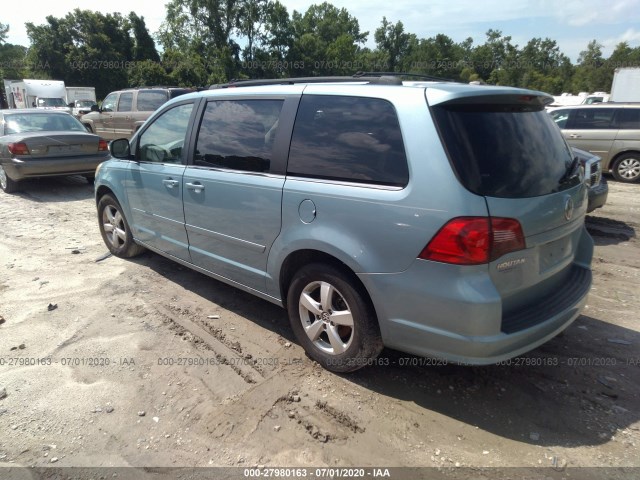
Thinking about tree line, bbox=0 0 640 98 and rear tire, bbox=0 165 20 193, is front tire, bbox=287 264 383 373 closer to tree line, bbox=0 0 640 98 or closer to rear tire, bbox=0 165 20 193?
rear tire, bbox=0 165 20 193

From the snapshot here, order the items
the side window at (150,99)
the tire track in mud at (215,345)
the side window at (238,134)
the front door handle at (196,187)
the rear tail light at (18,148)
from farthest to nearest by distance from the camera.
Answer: the side window at (150,99), the rear tail light at (18,148), the front door handle at (196,187), the side window at (238,134), the tire track in mud at (215,345)

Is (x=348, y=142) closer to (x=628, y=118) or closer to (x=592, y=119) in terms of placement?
(x=592, y=119)

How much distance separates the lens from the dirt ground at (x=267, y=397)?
246 cm

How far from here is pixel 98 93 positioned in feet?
158

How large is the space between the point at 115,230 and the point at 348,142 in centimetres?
361

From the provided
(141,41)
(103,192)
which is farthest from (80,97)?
(103,192)

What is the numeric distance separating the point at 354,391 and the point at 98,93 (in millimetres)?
53700

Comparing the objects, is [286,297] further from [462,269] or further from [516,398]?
[516,398]

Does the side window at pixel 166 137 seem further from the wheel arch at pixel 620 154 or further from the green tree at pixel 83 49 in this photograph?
the green tree at pixel 83 49

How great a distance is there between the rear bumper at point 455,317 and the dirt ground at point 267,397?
47cm

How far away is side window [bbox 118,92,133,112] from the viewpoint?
508 inches

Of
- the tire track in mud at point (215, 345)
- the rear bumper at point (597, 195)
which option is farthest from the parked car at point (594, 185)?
the tire track in mud at point (215, 345)

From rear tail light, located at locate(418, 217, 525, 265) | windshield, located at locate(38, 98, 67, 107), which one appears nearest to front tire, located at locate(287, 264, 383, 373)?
rear tail light, located at locate(418, 217, 525, 265)

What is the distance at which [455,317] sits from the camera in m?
2.41
